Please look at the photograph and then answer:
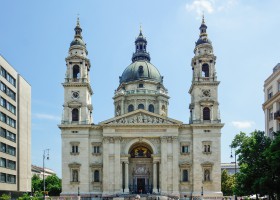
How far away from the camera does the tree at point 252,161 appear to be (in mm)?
42969

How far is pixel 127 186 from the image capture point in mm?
73625

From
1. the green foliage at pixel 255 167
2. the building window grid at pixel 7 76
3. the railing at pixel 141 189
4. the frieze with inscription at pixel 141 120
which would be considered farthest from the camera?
Result: the railing at pixel 141 189

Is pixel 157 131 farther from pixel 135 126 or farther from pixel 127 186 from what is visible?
pixel 127 186

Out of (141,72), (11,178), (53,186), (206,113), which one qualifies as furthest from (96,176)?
(53,186)

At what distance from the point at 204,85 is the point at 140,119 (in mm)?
12757

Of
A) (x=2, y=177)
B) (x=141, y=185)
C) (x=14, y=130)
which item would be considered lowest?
(x=141, y=185)

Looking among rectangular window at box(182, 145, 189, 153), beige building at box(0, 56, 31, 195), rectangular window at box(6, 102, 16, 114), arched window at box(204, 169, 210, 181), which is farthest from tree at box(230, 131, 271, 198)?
rectangular window at box(6, 102, 16, 114)

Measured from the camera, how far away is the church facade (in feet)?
241

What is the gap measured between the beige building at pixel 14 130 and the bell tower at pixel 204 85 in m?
29.8

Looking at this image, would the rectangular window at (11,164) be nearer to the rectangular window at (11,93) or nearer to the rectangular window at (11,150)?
the rectangular window at (11,150)

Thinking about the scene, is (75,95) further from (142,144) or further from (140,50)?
(140,50)

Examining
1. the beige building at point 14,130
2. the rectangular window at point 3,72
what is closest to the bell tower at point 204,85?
the beige building at point 14,130

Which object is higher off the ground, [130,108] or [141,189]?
[130,108]

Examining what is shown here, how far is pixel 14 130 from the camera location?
232 ft
